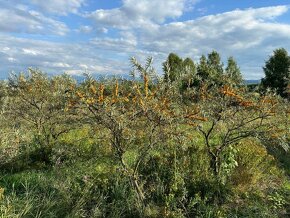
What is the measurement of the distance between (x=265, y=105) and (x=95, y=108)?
3.05 m

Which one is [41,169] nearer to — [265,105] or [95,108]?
[95,108]

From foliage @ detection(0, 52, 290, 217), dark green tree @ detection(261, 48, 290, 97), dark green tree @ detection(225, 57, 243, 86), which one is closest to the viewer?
foliage @ detection(0, 52, 290, 217)

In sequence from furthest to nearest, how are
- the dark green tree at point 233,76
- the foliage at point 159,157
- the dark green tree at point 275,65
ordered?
the dark green tree at point 275,65 < the dark green tree at point 233,76 < the foliage at point 159,157

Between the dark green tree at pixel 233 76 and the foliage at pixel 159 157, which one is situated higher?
the dark green tree at pixel 233 76

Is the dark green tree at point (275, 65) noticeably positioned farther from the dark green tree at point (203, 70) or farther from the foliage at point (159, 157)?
the dark green tree at point (203, 70)

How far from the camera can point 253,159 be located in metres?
8.03

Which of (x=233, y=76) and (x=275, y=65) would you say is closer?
(x=233, y=76)

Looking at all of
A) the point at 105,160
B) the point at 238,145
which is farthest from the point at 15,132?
the point at 238,145

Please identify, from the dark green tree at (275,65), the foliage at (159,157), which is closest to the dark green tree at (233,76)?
the foliage at (159,157)

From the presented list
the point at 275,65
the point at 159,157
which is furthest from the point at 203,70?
the point at 275,65

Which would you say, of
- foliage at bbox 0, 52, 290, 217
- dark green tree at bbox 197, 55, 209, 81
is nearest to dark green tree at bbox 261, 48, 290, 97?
foliage at bbox 0, 52, 290, 217

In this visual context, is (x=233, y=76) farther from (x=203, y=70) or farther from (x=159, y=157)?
(x=159, y=157)

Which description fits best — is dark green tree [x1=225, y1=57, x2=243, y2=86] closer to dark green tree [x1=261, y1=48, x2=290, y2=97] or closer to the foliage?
the foliage

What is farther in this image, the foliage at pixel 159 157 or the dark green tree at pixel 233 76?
the dark green tree at pixel 233 76
